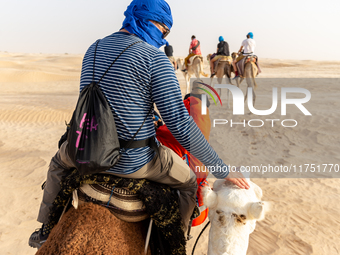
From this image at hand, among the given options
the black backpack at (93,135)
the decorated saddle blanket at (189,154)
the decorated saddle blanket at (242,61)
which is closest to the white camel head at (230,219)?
the decorated saddle blanket at (189,154)

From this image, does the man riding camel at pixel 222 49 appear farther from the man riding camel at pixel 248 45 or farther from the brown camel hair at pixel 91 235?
the brown camel hair at pixel 91 235

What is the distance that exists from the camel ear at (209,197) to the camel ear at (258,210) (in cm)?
24

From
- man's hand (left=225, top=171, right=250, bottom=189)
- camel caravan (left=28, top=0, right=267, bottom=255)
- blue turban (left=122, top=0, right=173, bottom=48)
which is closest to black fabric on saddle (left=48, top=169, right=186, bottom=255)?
camel caravan (left=28, top=0, right=267, bottom=255)

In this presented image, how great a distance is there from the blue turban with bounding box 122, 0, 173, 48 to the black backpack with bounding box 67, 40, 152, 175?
46cm

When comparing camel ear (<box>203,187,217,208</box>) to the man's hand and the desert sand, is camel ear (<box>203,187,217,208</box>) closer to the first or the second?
the man's hand

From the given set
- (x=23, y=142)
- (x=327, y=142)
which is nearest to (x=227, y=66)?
(x=327, y=142)

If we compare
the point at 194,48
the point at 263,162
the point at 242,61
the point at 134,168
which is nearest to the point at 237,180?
the point at 134,168

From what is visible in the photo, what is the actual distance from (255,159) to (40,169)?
503cm

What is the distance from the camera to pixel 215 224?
6.03ft

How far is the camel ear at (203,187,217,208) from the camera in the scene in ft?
5.94

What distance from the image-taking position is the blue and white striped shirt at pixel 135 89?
1.47 metres

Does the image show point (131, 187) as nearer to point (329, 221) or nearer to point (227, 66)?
point (329, 221)

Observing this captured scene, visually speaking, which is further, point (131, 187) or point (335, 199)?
point (335, 199)

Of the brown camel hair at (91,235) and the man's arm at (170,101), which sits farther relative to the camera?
the man's arm at (170,101)
